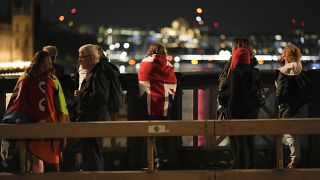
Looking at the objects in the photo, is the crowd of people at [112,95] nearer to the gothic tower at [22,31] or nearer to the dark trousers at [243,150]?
the dark trousers at [243,150]

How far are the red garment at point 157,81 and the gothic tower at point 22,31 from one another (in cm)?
13901

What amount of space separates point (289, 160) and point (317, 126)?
287 cm

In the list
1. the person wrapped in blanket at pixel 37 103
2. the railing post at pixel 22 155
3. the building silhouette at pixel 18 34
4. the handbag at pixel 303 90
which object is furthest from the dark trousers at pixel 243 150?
the building silhouette at pixel 18 34

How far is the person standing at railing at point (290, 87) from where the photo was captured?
890 cm

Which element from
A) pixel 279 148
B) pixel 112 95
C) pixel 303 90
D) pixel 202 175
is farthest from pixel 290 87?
pixel 112 95

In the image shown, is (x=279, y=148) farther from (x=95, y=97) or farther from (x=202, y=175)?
(x=95, y=97)

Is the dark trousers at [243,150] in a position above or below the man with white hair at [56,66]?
below

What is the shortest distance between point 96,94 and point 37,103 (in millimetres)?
728

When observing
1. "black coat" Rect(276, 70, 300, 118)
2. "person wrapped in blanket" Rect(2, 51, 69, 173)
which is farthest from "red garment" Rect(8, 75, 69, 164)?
"black coat" Rect(276, 70, 300, 118)

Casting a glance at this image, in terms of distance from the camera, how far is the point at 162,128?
Answer: 7.11 metres

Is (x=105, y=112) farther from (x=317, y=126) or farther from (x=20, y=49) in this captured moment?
(x=20, y=49)

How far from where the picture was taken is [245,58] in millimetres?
8312

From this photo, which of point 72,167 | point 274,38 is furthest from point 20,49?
point 72,167

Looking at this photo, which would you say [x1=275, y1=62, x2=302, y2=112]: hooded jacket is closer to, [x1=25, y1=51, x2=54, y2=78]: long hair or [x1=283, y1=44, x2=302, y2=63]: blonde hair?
[x1=283, y1=44, x2=302, y2=63]: blonde hair
